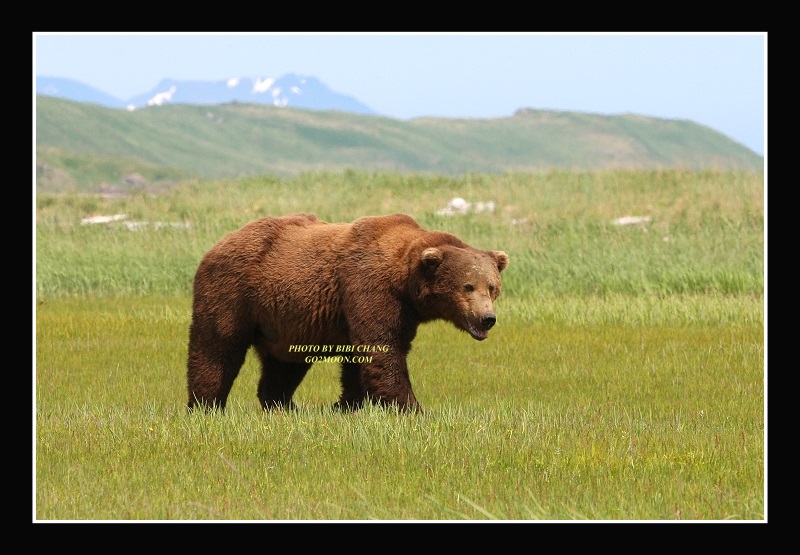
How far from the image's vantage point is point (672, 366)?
12156mm

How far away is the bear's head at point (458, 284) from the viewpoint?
28.2ft

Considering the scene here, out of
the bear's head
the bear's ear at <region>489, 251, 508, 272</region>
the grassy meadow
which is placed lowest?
the grassy meadow

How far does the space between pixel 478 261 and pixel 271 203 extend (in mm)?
21823

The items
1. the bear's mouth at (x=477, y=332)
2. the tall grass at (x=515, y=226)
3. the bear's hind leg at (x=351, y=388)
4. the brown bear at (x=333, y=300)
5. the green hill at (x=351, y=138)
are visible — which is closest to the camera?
the bear's mouth at (x=477, y=332)

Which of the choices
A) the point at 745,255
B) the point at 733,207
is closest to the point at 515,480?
the point at 745,255

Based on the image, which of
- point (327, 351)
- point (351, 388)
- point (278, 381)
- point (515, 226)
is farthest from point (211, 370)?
point (515, 226)

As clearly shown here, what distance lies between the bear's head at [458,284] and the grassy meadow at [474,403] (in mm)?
782

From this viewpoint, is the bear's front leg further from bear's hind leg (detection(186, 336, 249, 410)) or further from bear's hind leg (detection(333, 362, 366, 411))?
bear's hind leg (detection(186, 336, 249, 410))

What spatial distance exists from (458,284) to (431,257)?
29 cm

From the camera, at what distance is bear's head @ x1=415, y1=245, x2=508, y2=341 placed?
28.2ft

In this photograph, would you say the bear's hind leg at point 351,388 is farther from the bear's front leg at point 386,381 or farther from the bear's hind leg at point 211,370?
the bear's hind leg at point 211,370

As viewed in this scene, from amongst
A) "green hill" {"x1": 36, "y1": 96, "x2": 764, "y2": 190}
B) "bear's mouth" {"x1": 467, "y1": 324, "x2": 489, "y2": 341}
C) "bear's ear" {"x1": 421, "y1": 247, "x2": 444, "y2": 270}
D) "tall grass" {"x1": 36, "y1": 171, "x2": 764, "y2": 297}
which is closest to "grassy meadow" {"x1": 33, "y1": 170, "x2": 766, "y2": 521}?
"tall grass" {"x1": 36, "y1": 171, "x2": 764, "y2": 297}

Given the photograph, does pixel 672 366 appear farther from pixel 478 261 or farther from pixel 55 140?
pixel 55 140

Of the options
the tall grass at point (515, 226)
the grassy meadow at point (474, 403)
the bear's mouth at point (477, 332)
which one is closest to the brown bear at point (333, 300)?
the bear's mouth at point (477, 332)
